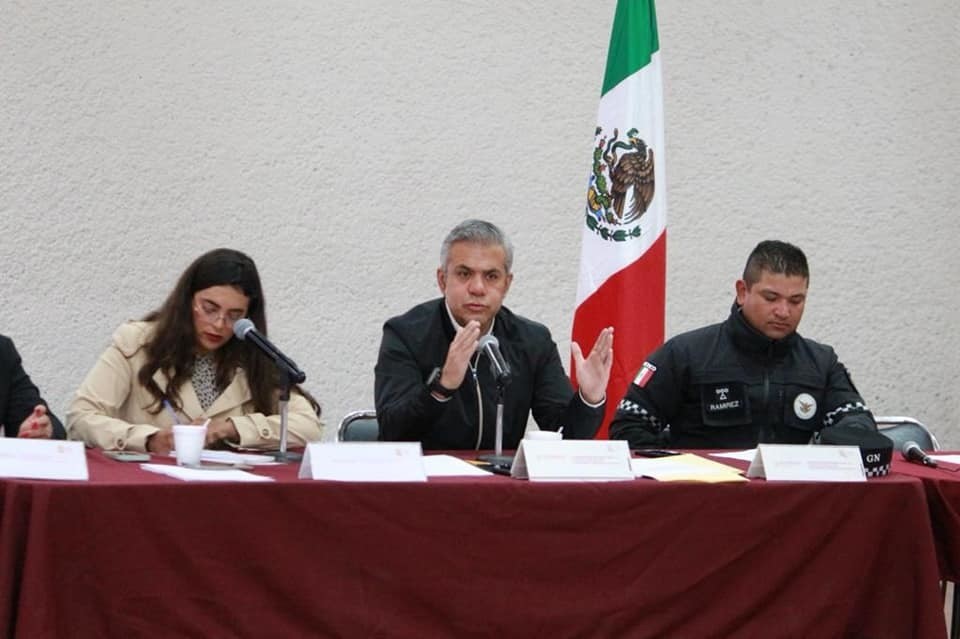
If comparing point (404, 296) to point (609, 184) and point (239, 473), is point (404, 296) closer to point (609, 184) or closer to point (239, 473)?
point (609, 184)

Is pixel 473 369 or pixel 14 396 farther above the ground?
pixel 473 369

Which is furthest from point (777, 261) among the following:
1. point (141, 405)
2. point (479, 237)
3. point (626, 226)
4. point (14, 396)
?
point (14, 396)

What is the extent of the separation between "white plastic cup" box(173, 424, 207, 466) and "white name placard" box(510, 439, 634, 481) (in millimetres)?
596

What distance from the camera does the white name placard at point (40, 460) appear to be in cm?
206

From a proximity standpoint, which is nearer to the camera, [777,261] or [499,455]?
[499,455]

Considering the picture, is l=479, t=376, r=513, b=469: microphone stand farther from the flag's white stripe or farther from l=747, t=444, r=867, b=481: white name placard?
the flag's white stripe

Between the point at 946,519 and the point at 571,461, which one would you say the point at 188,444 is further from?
the point at 946,519

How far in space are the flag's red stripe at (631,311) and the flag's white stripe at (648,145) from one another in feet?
0.10

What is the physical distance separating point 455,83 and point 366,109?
1.18ft

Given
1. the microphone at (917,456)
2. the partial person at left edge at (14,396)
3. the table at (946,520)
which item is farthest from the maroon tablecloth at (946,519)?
the partial person at left edge at (14,396)

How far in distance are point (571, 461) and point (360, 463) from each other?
0.40 m

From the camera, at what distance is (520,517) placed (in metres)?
2.28

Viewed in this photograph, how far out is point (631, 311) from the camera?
4266 millimetres

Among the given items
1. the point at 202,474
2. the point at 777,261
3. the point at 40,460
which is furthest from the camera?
the point at 777,261
